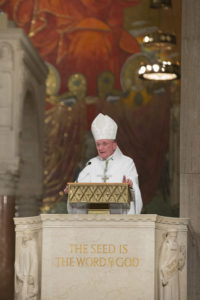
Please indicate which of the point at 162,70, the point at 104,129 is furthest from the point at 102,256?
the point at 162,70

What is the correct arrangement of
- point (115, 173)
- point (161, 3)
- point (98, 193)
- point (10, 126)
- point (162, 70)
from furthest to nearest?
point (161, 3)
point (162, 70)
point (10, 126)
point (115, 173)
point (98, 193)

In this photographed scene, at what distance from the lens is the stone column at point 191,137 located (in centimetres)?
1066

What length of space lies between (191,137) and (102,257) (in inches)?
123

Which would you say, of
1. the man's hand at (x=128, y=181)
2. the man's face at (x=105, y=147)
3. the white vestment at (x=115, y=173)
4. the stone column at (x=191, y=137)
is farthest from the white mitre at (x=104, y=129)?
the stone column at (x=191, y=137)

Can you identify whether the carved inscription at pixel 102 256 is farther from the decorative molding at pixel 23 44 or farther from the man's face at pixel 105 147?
the decorative molding at pixel 23 44

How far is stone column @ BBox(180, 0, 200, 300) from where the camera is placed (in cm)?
1066

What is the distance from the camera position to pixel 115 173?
368 inches

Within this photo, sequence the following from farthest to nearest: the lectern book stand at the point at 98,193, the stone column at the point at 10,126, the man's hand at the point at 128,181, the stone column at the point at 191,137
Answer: the stone column at the point at 10,126, the stone column at the point at 191,137, the man's hand at the point at 128,181, the lectern book stand at the point at 98,193

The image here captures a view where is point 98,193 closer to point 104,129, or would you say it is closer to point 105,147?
point 105,147

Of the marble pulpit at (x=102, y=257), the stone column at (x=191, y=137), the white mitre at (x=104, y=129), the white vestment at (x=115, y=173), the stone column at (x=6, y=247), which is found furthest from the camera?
the stone column at (x=6, y=247)

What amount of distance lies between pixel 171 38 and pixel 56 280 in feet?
29.7

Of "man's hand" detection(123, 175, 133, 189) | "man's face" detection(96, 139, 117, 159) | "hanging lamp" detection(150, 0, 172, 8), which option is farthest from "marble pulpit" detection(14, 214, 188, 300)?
"hanging lamp" detection(150, 0, 172, 8)

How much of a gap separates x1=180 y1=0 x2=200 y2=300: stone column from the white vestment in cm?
169

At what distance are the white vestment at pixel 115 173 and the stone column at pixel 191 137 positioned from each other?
1685mm
